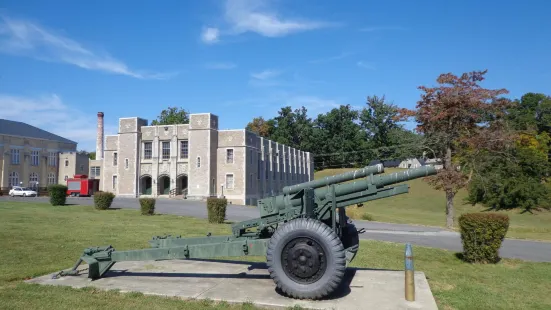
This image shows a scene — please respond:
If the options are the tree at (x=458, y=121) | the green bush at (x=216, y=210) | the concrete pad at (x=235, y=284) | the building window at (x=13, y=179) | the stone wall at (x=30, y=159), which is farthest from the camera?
the building window at (x=13, y=179)

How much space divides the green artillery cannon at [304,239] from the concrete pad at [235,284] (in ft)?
0.91

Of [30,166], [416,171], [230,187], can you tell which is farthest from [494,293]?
[30,166]

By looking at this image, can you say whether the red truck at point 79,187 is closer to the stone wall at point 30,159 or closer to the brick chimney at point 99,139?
the stone wall at point 30,159

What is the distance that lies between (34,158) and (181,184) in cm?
2603

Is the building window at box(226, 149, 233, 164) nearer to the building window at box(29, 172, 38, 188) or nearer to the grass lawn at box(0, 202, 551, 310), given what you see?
the building window at box(29, 172, 38, 188)

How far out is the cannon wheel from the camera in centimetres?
581

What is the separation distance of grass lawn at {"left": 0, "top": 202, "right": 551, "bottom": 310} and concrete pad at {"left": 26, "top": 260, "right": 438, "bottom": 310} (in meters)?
0.32

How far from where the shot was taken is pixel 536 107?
79312 millimetres

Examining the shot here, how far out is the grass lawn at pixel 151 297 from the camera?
5863mm

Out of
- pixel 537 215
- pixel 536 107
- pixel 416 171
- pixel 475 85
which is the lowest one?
pixel 537 215

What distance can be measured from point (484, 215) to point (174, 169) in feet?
147

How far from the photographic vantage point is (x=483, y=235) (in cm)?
1030

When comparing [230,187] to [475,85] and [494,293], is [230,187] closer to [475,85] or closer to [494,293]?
[475,85]

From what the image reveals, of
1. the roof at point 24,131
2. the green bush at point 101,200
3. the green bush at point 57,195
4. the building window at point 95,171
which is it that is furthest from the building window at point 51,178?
the green bush at point 101,200
